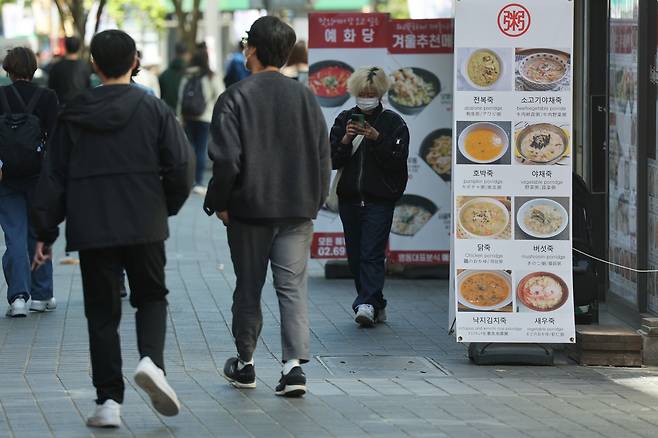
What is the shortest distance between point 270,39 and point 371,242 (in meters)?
2.99

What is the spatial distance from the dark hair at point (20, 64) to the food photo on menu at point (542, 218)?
3688 mm

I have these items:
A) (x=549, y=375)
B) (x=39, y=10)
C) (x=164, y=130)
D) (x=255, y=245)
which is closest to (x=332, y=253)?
(x=549, y=375)

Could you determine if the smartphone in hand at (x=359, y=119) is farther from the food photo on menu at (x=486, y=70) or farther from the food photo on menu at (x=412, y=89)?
the food photo on menu at (x=412, y=89)

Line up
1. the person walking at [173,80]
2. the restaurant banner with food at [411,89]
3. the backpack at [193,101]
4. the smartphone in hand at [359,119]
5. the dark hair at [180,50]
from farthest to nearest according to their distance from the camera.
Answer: the dark hair at [180,50] → the person walking at [173,80] → the backpack at [193,101] → the restaurant banner with food at [411,89] → the smartphone in hand at [359,119]

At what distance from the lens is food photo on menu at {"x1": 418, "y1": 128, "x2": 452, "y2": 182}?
12.5 metres

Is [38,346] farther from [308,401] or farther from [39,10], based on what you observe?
[39,10]

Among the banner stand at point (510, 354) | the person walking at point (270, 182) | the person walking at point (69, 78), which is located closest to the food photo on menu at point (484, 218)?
the banner stand at point (510, 354)

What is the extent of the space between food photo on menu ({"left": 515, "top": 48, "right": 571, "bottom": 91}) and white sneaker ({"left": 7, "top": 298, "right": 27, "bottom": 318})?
397 cm

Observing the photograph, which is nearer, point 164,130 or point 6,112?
point 164,130

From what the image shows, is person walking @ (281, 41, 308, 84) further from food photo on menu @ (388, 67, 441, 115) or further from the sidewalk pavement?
the sidewalk pavement

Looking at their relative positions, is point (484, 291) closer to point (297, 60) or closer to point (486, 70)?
point (486, 70)

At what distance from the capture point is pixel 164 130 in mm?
6719

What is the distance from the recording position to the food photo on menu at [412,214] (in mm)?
12633

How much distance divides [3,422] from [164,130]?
1.50m
